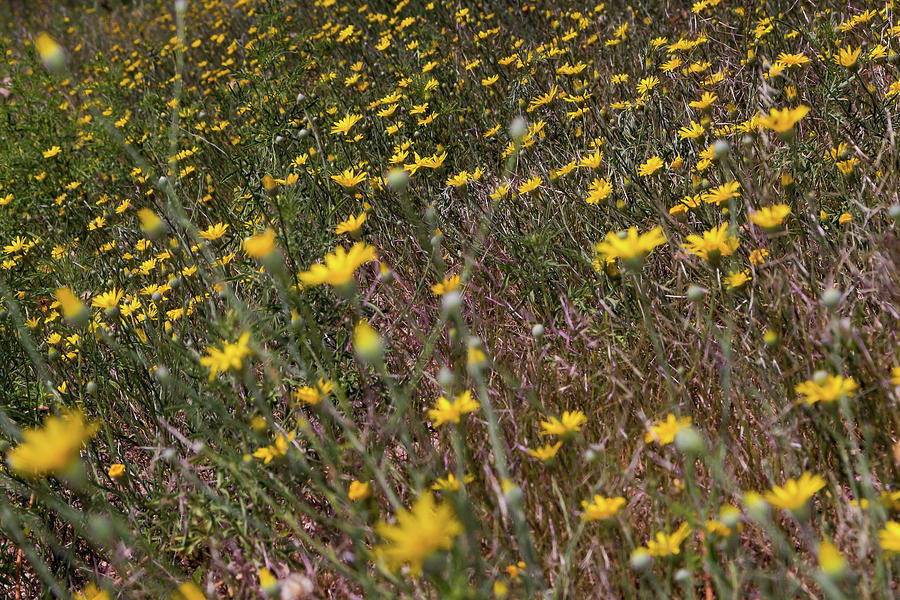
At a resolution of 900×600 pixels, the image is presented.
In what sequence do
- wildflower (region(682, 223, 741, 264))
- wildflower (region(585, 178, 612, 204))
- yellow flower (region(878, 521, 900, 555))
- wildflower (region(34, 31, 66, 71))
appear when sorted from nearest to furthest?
yellow flower (region(878, 521, 900, 555)) < wildflower (region(682, 223, 741, 264)) < wildflower (region(34, 31, 66, 71)) < wildflower (region(585, 178, 612, 204))

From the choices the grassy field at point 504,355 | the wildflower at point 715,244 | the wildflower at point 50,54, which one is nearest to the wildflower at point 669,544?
the grassy field at point 504,355

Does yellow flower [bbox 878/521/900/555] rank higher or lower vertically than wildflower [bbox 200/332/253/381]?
lower

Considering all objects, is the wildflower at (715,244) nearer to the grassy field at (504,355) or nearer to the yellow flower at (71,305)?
the grassy field at (504,355)

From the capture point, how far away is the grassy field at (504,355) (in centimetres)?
134

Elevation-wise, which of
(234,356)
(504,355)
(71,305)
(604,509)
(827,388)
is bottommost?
(604,509)

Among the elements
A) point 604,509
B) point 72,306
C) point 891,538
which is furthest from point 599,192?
point 72,306

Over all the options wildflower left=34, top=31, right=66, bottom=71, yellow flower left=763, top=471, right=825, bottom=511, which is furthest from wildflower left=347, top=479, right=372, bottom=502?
wildflower left=34, top=31, right=66, bottom=71

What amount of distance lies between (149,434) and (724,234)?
66.9 inches

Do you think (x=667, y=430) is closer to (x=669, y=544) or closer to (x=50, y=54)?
(x=669, y=544)

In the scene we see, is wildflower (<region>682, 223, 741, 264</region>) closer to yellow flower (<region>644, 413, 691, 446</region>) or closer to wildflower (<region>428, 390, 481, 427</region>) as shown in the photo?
yellow flower (<region>644, 413, 691, 446</region>)

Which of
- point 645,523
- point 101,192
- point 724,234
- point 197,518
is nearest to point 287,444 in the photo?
point 197,518

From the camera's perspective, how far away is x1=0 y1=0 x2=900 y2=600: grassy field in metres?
1.34

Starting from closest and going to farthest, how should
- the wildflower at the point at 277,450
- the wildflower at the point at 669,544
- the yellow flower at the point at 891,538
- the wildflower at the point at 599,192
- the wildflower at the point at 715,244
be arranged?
1. the yellow flower at the point at 891,538
2. the wildflower at the point at 669,544
3. the wildflower at the point at 277,450
4. the wildflower at the point at 715,244
5. the wildflower at the point at 599,192

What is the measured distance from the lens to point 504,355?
209cm
